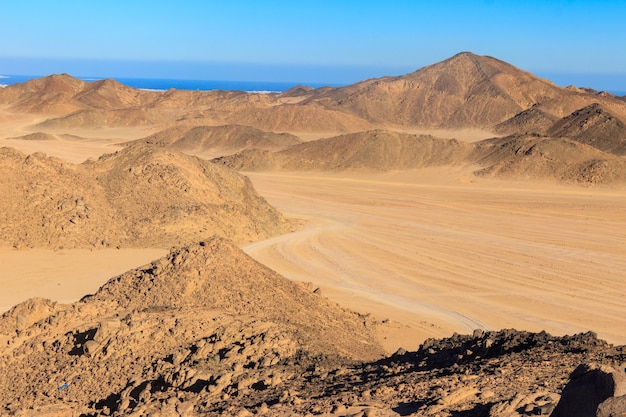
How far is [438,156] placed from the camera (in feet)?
201

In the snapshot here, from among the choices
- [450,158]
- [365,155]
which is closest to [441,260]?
[365,155]

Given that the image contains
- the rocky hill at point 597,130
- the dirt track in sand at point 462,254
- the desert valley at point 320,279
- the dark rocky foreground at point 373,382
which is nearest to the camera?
the dark rocky foreground at point 373,382

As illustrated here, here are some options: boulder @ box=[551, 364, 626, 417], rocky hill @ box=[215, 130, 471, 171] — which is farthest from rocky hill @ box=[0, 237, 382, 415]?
rocky hill @ box=[215, 130, 471, 171]

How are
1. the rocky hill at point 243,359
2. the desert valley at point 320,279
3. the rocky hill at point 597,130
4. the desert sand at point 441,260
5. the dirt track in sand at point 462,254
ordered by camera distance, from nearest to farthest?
the rocky hill at point 243,359
the desert valley at point 320,279
the desert sand at point 441,260
the dirt track in sand at point 462,254
the rocky hill at point 597,130

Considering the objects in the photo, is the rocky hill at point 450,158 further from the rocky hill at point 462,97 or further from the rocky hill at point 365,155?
the rocky hill at point 462,97

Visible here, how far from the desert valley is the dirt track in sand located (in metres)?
0.14

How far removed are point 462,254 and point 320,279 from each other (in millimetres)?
7615

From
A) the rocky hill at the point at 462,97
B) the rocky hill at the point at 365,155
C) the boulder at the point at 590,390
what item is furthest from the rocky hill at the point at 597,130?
the boulder at the point at 590,390

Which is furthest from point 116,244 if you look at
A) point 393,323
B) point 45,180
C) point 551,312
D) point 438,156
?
point 438,156

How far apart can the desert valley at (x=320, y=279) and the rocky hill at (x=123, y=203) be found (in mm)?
89

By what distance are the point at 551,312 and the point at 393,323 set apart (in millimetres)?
5870

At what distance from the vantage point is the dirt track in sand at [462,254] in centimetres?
2130

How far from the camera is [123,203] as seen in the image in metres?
28.8

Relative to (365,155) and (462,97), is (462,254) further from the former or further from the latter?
(462,97)
